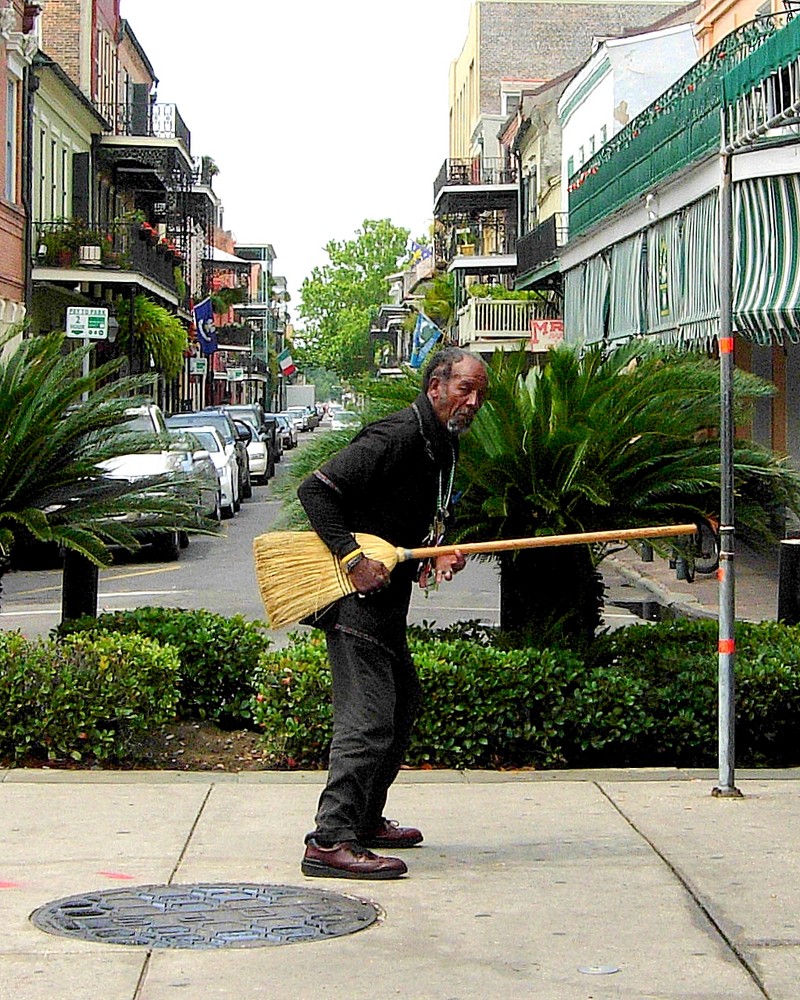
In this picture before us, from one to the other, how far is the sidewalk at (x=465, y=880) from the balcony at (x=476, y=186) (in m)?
47.8

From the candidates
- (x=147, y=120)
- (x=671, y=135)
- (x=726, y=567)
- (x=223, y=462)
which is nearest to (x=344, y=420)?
(x=726, y=567)

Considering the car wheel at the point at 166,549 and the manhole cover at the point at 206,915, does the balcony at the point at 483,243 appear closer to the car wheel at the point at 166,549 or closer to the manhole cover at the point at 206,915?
the car wheel at the point at 166,549

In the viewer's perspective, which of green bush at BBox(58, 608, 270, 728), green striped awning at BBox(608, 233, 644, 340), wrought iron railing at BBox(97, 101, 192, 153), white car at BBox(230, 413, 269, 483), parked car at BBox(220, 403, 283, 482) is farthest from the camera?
wrought iron railing at BBox(97, 101, 192, 153)

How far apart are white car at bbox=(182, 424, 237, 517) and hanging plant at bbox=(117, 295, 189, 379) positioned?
9.95 m

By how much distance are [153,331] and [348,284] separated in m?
82.6

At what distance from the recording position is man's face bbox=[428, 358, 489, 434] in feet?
19.4

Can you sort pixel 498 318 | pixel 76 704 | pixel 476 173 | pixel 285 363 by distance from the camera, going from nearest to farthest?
pixel 76 704
pixel 498 318
pixel 476 173
pixel 285 363

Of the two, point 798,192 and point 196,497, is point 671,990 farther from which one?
point 798,192

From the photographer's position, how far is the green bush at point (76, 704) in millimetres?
7551

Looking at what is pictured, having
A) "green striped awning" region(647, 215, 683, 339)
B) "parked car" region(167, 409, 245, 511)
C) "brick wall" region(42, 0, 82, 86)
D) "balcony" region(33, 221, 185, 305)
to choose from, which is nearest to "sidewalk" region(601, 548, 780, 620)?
"green striped awning" region(647, 215, 683, 339)

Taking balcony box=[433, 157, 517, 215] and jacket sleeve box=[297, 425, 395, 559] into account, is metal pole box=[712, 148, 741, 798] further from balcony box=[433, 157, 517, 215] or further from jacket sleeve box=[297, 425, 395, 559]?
balcony box=[433, 157, 517, 215]

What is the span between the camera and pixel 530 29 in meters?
63.4

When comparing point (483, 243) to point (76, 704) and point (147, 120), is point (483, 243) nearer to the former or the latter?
point (147, 120)

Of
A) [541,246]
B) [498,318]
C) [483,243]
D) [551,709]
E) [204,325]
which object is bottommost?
[551,709]
